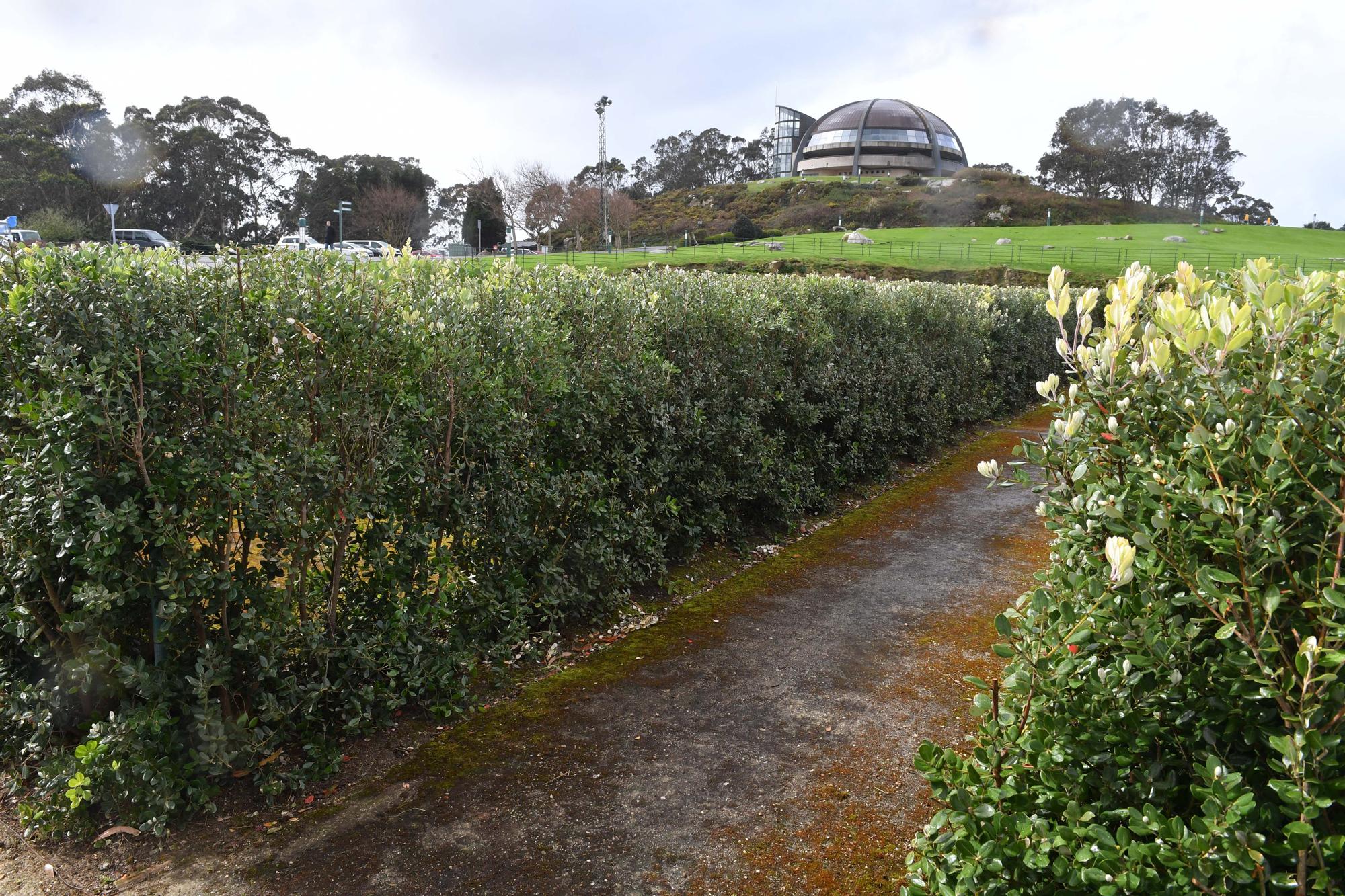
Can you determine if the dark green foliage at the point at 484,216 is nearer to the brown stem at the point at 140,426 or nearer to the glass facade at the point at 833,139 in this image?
the brown stem at the point at 140,426

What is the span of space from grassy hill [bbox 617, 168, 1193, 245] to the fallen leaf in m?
71.1

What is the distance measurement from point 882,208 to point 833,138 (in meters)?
32.1

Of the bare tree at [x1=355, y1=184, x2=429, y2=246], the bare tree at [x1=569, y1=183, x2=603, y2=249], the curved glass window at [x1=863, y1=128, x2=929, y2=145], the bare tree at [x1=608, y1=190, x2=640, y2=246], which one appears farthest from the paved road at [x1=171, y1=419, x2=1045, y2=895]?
the curved glass window at [x1=863, y1=128, x2=929, y2=145]

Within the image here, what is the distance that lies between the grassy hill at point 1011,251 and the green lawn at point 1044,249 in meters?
0.09

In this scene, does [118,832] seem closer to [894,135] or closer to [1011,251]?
[1011,251]

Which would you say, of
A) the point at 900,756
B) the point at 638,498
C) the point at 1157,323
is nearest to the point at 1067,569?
the point at 1157,323

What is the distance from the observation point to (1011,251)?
51.9m

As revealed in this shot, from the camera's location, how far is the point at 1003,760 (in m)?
1.82

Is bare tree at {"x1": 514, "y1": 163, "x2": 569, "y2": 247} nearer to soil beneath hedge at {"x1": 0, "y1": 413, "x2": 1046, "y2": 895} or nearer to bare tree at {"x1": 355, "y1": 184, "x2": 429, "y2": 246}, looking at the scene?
bare tree at {"x1": 355, "y1": 184, "x2": 429, "y2": 246}

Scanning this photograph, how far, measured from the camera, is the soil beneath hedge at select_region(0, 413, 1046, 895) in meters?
2.86

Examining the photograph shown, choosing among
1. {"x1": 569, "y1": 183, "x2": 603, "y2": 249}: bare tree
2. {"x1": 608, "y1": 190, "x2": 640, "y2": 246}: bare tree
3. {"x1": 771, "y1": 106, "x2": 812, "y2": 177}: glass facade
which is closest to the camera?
{"x1": 569, "y1": 183, "x2": 603, "y2": 249}: bare tree

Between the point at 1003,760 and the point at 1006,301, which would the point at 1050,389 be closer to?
the point at 1003,760

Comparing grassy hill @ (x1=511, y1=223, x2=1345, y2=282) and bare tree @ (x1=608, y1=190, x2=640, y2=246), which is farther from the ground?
bare tree @ (x1=608, y1=190, x2=640, y2=246)

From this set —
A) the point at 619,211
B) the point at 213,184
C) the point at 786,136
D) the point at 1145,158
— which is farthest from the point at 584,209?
the point at 786,136
